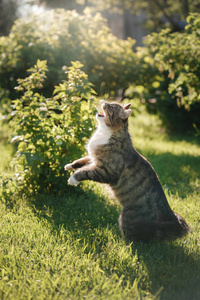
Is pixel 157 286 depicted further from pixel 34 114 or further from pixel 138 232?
pixel 34 114

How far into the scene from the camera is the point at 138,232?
10.6ft

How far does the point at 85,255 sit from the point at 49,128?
2.01 meters

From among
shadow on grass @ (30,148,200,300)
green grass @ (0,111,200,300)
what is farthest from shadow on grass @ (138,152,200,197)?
green grass @ (0,111,200,300)

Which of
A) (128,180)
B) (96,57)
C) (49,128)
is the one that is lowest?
(128,180)

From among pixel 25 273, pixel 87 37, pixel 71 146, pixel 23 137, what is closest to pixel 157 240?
pixel 25 273

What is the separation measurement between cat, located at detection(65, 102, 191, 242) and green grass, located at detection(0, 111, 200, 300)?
0.60ft

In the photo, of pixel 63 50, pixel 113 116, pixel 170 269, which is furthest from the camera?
pixel 63 50

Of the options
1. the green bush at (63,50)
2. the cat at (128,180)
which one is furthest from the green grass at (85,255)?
the green bush at (63,50)

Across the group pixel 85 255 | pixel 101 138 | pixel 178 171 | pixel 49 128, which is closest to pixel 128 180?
pixel 101 138

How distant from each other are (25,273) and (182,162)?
15.8 ft

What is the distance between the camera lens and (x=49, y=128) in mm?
Answer: 4234

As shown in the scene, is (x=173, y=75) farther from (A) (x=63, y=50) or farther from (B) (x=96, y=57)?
(A) (x=63, y=50)

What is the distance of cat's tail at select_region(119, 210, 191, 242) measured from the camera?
126 inches

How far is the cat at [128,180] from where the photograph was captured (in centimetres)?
319
